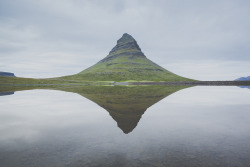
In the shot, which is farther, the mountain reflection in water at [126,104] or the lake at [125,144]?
the mountain reflection in water at [126,104]

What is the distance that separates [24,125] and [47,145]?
5.29 m

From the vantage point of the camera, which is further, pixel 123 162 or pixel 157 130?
pixel 157 130

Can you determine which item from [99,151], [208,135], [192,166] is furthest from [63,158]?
[208,135]

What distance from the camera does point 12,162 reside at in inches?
250

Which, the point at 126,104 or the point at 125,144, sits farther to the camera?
the point at 126,104

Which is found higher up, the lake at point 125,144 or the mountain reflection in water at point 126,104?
the mountain reflection in water at point 126,104

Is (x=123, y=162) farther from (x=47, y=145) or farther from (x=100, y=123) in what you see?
(x=100, y=123)

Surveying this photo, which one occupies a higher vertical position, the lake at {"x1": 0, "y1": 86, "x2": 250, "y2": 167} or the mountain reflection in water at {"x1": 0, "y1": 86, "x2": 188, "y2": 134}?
the mountain reflection in water at {"x1": 0, "y1": 86, "x2": 188, "y2": 134}

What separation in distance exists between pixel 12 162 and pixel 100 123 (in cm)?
656

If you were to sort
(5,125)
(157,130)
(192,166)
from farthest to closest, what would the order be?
(5,125) < (157,130) < (192,166)

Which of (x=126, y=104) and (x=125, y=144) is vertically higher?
(x=126, y=104)

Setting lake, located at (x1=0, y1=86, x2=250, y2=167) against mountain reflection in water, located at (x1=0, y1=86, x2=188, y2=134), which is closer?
lake, located at (x1=0, y1=86, x2=250, y2=167)

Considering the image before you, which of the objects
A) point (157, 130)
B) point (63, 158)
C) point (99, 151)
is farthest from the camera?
point (157, 130)

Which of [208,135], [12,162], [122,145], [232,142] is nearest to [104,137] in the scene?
[122,145]
